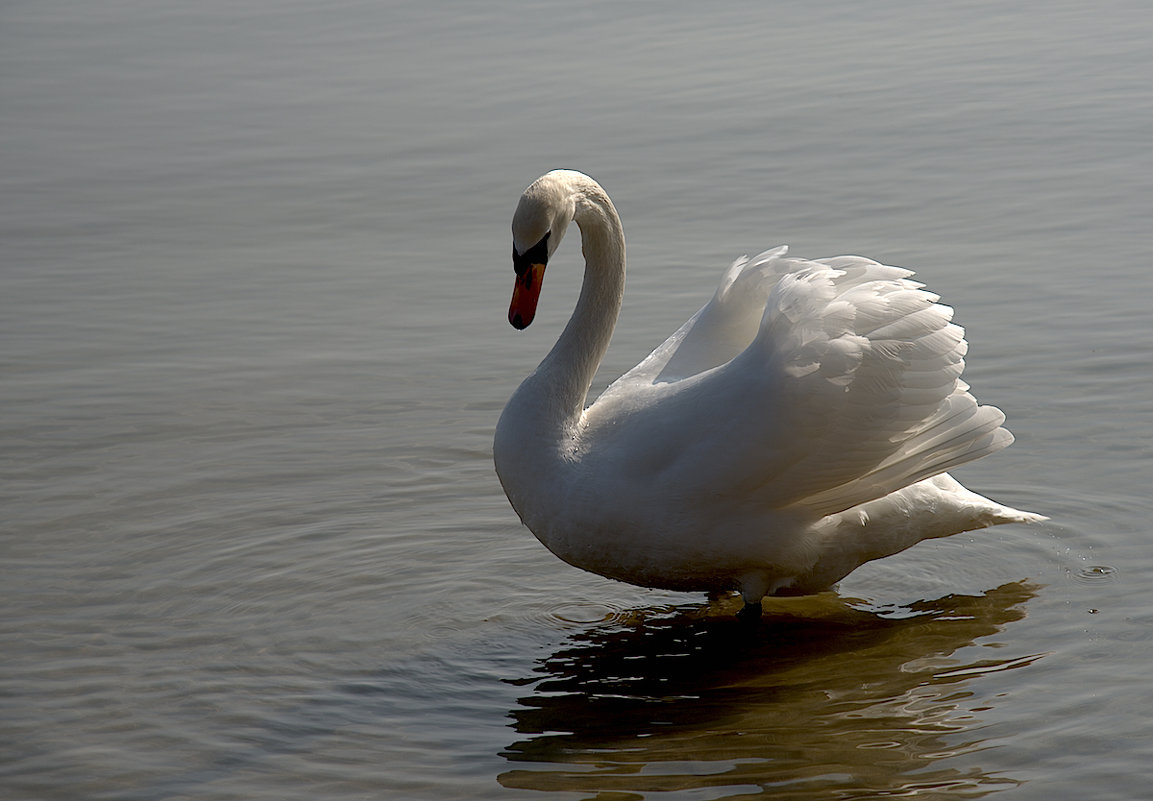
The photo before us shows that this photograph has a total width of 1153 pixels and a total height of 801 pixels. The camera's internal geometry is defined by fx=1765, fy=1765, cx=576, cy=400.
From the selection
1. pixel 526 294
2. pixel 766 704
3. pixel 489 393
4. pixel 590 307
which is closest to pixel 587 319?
pixel 590 307

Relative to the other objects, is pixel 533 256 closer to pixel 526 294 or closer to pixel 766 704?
pixel 526 294

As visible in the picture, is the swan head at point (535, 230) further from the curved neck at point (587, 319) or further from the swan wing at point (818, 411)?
the swan wing at point (818, 411)

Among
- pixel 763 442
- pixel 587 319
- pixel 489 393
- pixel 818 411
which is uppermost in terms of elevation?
pixel 587 319

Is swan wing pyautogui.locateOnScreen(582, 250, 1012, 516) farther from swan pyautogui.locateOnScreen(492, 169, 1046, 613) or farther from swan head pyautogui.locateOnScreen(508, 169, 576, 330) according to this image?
swan head pyautogui.locateOnScreen(508, 169, 576, 330)

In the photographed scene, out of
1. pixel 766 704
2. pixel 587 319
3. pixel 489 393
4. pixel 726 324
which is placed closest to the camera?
pixel 766 704

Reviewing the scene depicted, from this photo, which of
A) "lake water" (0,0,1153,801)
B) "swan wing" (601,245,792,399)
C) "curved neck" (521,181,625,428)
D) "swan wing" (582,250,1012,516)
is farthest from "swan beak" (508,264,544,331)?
"lake water" (0,0,1153,801)

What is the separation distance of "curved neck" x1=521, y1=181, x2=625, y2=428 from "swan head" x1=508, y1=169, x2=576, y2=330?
0.12 metres

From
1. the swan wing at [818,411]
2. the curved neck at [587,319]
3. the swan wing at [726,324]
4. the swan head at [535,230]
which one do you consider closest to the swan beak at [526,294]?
the swan head at [535,230]

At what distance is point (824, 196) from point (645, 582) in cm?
520

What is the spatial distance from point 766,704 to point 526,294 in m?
1.57

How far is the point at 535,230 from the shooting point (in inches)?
230

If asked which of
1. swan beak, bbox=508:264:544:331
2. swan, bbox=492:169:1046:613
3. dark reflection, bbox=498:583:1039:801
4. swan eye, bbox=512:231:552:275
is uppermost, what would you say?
swan eye, bbox=512:231:552:275

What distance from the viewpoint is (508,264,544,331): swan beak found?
19.5 feet

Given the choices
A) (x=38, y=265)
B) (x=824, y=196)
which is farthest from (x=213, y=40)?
(x=824, y=196)
